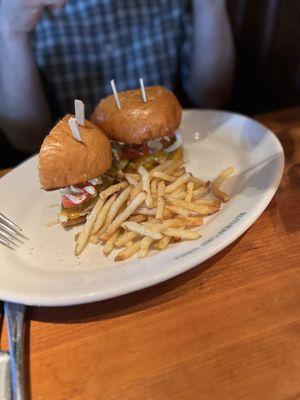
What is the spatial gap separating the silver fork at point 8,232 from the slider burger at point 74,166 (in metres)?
0.14

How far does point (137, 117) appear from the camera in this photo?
1489 mm

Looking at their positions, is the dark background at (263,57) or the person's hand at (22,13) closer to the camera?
the person's hand at (22,13)

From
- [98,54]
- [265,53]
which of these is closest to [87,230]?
[98,54]

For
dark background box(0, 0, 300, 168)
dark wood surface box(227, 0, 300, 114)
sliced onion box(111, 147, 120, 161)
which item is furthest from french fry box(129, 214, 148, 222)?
dark wood surface box(227, 0, 300, 114)

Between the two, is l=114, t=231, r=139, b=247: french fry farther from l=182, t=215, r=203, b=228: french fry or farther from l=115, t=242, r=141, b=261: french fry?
l=182, t=215, r=203, b=228: french fry

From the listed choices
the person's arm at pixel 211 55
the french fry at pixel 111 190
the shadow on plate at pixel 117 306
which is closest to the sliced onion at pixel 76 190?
the french fry at pixel 111 190

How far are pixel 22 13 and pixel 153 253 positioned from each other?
116cm

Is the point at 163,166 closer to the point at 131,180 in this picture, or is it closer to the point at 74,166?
the point at 131,180

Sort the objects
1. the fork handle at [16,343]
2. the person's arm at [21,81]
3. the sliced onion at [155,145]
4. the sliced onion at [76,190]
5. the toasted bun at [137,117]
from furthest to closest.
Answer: the person's arm at [21,81], the sliced onion at [155,145], the toasted bun at [137,117], the sliced onion at [76,190], the fork handle at [16,343]

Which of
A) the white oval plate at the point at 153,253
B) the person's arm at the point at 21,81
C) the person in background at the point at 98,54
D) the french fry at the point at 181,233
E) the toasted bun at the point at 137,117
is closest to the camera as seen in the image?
the white oval plate at the point at 153,253

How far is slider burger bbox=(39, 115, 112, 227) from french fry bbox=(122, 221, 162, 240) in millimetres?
217

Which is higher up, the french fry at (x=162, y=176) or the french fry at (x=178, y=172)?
the french fry at (x=162, y=176)

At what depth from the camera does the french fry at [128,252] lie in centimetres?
116

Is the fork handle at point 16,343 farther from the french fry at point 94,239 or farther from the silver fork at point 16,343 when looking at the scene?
the french fry at point 94,239
